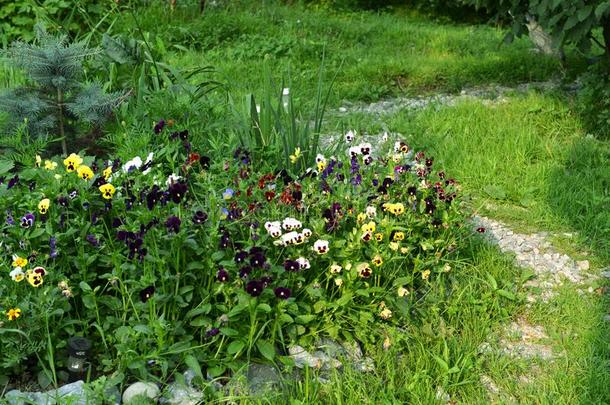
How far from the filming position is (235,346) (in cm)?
255

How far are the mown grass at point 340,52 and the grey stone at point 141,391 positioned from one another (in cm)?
365

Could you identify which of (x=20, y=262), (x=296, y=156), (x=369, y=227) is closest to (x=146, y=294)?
(x=20, y=262)

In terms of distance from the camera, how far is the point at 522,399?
2617mm

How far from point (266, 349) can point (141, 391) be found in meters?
0.45

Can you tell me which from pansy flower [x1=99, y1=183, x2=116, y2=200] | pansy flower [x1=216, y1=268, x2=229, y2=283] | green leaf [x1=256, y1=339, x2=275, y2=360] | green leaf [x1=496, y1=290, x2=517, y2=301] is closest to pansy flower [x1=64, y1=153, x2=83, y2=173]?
pansy flower [x1=99, y1=183, x2=116, y2=200]

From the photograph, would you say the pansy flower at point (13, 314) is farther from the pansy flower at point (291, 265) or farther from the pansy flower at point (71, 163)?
the pansy flower at point (291, 265)

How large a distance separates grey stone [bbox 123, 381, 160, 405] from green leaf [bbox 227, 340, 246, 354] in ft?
0.92

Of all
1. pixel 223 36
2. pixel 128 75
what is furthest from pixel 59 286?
pixel 223 36

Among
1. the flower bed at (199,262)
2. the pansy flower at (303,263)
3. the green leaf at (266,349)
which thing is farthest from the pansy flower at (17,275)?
the pansy flower at (303,263)

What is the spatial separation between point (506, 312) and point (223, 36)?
582 cm

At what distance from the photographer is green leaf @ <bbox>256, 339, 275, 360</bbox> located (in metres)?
2.54

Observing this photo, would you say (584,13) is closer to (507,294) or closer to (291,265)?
(507,294)

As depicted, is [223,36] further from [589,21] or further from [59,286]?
[59,286]

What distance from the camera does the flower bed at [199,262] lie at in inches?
99.3
